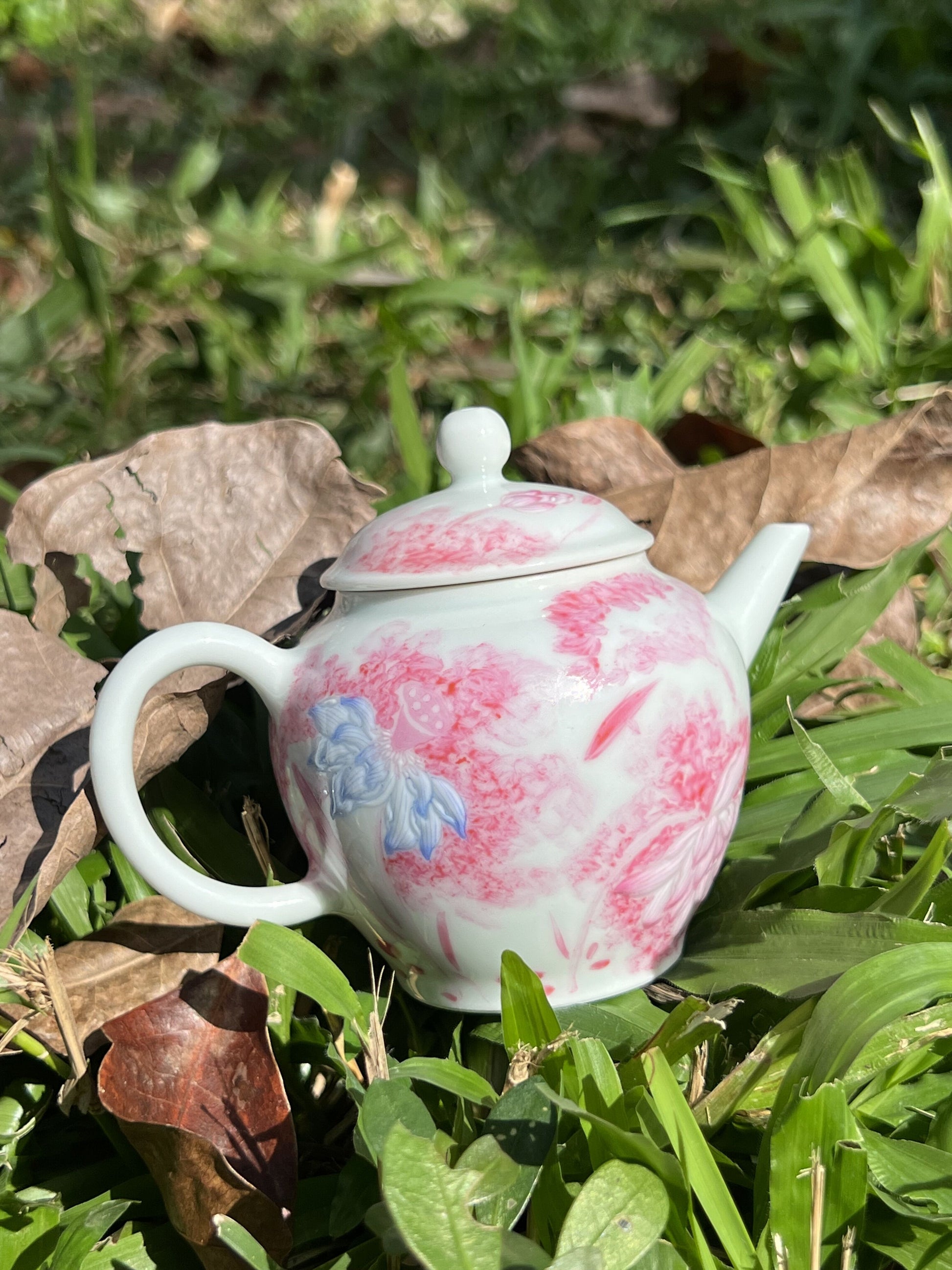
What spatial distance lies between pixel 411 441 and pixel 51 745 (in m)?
0.74

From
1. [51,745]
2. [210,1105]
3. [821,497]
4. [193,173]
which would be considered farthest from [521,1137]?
[193,173]

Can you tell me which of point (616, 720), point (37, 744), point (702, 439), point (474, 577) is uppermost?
point (474, 577)

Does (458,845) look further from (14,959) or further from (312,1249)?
(14,959)

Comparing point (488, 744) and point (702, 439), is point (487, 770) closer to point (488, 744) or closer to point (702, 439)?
point (488, 744)

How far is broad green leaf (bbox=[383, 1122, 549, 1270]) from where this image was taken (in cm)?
80

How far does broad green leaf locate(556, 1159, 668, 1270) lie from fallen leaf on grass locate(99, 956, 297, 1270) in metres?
0.26

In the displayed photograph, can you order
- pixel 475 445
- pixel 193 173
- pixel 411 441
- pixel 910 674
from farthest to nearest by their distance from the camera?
pixel 193 173 < pixel 411 441 < pixel 910 674 < pixel 475 445

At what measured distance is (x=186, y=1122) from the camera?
3.25ft

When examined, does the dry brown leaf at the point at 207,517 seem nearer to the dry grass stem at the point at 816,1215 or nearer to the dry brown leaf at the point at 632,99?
the dry grass stem at the point at 816,1215

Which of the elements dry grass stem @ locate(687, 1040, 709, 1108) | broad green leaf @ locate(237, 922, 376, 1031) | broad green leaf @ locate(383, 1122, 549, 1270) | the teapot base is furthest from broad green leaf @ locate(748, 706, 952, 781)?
broad green leaf @ locate(383, 1122, 549, 1270)

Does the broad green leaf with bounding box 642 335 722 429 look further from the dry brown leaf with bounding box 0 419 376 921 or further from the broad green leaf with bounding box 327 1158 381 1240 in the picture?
the broad green leaf with bounding box 327 1158 381 1240

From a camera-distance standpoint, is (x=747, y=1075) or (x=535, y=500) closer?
(x=747, y=1075)

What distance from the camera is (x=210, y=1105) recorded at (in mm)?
1008

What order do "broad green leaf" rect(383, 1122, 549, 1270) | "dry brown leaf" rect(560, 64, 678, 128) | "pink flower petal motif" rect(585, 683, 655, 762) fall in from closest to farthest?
"broad green leaf" rect(383, 1122, 549, 1270), "pink flower petal motif" rect(585, 683, 655, 762), "dry brown leaf" rect(560, 64, 678, 128)
